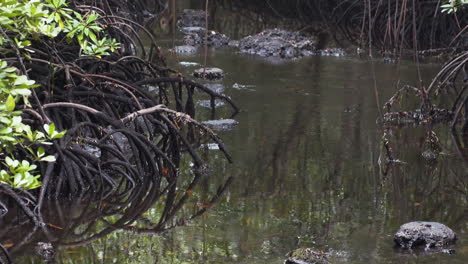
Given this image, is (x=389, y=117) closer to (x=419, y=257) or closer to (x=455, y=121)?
(x=455, y=121)

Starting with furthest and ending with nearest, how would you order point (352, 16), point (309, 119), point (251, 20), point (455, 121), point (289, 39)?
A: point (251, 20), point (352, 16), point (289, 39), point (309, 119), point (455, 121)

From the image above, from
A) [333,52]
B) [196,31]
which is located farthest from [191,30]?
[333,52]

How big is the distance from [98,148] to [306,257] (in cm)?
207

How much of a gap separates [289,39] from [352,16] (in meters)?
2.41

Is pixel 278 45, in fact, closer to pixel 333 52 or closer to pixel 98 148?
pixel 333 52

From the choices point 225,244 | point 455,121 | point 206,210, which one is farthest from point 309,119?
point 225,244

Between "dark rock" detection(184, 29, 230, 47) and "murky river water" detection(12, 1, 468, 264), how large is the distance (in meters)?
4.25

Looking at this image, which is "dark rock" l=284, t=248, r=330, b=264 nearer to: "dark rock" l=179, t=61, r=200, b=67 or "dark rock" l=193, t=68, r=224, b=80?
"dark rock" l=193, t=68, r=224, b=80

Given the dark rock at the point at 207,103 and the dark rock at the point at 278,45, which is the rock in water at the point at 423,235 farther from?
the dark rock at the point at 278,45

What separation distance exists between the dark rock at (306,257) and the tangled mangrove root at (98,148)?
0.93m

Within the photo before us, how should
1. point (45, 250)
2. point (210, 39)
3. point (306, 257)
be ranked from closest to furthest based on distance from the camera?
point (306, 257) → point (45, 250) → point (210, 39)

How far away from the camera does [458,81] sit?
1060 cm

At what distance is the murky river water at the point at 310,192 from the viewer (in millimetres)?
4699

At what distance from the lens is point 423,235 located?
4.77 m
